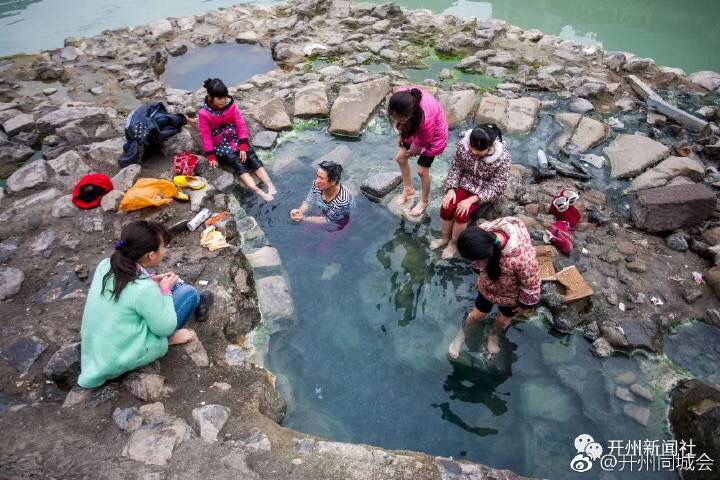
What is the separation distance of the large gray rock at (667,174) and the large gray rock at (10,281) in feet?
25.7

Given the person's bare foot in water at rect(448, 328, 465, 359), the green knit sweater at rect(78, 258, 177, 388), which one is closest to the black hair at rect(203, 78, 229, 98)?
the green knit sweater at rect(78, 258, 177, 388)

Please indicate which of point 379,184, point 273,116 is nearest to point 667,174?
point 379,184

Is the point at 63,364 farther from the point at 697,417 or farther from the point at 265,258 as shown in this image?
the point at 697,417

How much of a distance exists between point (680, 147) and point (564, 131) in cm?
166

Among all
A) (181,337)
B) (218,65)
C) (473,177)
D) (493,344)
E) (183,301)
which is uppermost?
(473,177)

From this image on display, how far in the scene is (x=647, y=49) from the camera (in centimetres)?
1165

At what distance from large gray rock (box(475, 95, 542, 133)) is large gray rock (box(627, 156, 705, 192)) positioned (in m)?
1.94

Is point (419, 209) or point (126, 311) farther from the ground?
point (126, 311)

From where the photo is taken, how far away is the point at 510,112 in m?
7.27

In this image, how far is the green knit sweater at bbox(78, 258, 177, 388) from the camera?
10.6 ft

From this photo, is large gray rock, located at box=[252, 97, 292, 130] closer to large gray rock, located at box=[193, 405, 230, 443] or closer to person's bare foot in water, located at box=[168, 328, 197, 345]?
person's bare foot in water, located at box=[168, 328, 197, 345]

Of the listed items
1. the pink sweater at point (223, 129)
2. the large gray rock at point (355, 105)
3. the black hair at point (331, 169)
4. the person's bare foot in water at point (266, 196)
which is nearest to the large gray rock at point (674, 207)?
the black hair at point (331, 169)

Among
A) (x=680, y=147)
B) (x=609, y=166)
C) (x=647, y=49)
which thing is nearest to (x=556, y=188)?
(x=609, y=166)

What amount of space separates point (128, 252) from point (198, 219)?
227cm
